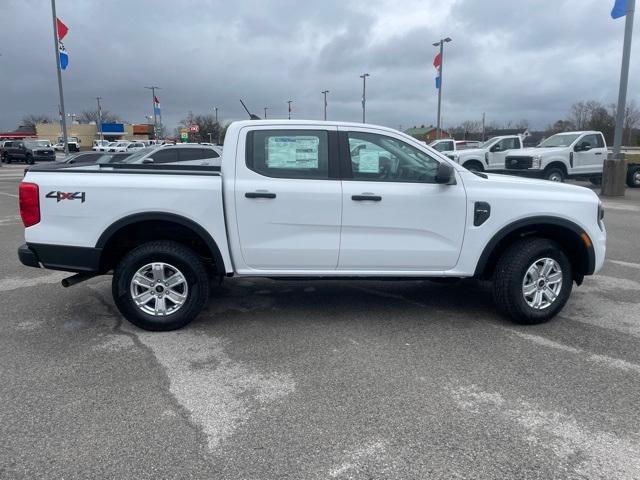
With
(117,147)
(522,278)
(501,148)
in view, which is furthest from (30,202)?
(117,147)

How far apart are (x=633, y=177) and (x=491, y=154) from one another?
538cm

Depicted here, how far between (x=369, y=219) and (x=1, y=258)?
20.2ft

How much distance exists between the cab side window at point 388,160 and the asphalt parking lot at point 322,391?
54.9 inches

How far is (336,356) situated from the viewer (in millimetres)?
4246

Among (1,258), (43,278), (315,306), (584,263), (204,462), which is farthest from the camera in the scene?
(1,258)

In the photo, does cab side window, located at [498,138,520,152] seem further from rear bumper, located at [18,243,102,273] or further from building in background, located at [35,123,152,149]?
building in background, located at [35,123,152,149]

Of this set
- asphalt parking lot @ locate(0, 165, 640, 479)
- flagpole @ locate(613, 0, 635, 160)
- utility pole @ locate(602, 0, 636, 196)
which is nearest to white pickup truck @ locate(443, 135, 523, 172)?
utility pole @ locate(602, 0, 636, 196)

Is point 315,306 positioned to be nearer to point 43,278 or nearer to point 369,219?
point 369,219

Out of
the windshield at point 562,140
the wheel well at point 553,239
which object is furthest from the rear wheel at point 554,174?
the wheel well at point 553,239

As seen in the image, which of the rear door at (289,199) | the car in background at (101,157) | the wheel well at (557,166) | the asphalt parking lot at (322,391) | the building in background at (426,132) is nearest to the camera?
the asphalt parking lot at (322,391)

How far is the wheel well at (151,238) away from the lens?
4602mm

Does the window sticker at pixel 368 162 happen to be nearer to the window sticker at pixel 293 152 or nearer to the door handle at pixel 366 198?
the door handle at pixel 366 198

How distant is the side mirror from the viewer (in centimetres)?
456

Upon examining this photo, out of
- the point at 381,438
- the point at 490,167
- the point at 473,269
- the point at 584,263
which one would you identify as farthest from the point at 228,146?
the point at 490,167
